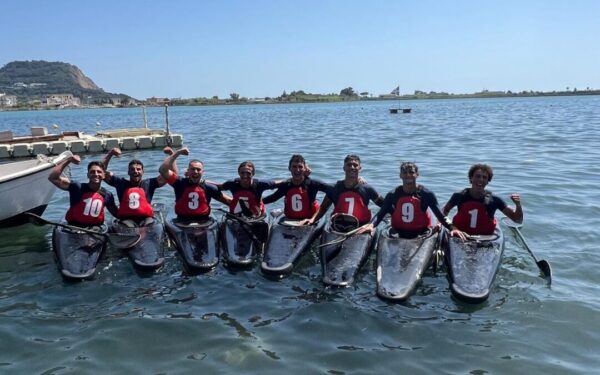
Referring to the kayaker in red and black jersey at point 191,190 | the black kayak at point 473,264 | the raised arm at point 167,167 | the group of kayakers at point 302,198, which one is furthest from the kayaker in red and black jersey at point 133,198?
the black kayak at point 473,264

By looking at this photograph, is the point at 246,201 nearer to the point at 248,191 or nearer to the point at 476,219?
the point at 248,191

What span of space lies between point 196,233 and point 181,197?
94cm

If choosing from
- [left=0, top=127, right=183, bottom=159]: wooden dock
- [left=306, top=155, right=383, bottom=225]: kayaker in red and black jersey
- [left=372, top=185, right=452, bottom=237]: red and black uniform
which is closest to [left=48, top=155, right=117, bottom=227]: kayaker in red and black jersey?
[left=306, top=155, right=383, bottom=225]: kayaker in red and black jersey

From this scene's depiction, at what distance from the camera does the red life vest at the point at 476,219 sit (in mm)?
8797

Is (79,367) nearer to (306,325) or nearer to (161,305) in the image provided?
(161,305)

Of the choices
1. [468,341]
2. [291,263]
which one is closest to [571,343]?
[468,341]

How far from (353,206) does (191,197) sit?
2904mm

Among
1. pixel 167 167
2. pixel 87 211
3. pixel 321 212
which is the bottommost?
pixel 321 212

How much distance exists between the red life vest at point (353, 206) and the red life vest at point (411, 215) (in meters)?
0.75

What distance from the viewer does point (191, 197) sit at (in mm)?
9734

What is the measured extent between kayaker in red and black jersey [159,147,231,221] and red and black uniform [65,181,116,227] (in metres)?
1.20

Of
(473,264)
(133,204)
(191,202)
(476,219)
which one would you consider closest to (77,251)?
(133,204)

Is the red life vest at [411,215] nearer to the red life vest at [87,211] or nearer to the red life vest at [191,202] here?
the red life vest at [191,202]

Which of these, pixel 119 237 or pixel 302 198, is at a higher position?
pixel 302 198
